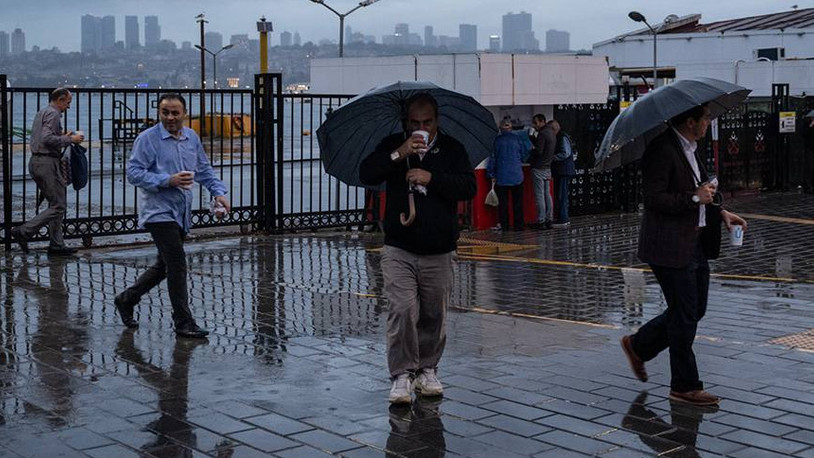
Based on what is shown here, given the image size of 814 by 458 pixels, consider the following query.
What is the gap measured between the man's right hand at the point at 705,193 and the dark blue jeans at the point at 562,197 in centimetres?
1070

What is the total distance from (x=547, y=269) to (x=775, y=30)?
142 ft

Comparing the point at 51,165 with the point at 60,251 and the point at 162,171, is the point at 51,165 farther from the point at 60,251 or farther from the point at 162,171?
the point at 162,171

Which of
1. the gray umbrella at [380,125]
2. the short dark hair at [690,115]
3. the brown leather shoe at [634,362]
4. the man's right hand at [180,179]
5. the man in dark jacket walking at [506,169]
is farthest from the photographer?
the man in dark jacket walking at [506,169]

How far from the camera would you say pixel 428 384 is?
7168mm

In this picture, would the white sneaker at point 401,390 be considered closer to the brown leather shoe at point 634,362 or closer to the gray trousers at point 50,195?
the brown leather shoe at point 634,362

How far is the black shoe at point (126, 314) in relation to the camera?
9359 millimetres

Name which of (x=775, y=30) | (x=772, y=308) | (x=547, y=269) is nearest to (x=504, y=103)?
(x=547, y=269)

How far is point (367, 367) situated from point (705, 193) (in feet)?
8.00

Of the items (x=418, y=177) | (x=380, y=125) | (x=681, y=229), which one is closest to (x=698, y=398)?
(x=681, y=229)

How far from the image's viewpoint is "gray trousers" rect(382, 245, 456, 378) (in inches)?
275

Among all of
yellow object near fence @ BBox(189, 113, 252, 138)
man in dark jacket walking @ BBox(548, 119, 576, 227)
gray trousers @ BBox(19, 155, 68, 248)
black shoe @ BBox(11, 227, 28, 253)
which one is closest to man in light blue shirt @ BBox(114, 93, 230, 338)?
gray trousers @ BBox(19, 155, 68, 248)

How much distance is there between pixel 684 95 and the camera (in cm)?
697

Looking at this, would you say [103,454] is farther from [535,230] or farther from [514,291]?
[535,230]

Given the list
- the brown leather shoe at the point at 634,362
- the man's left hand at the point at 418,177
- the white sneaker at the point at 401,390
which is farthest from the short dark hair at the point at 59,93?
the brown leather shoe at the point at 634,362
